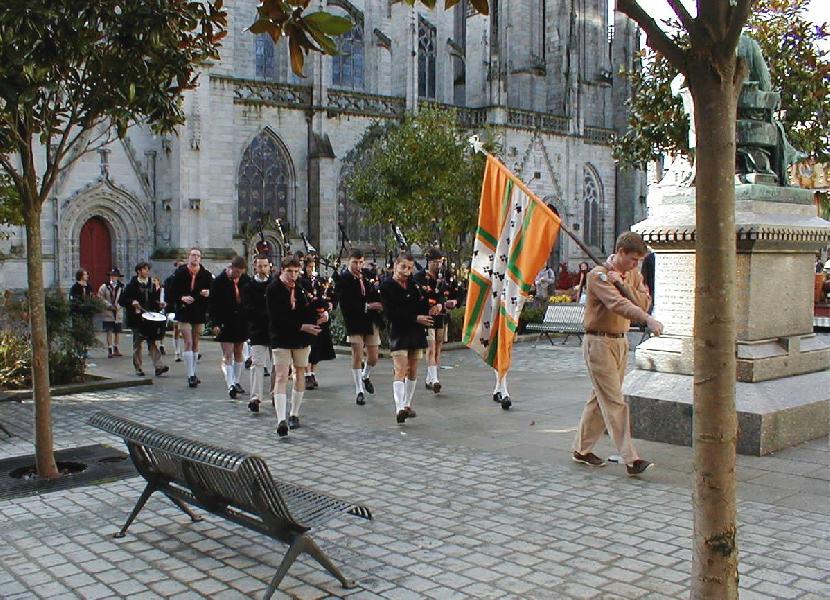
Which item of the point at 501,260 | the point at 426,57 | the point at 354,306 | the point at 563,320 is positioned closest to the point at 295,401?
the point at 354,306

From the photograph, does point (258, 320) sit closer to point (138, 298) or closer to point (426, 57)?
point (138, 298)

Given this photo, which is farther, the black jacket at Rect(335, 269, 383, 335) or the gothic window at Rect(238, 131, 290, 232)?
the gothic window at Rect(238, 131, 290, 232)

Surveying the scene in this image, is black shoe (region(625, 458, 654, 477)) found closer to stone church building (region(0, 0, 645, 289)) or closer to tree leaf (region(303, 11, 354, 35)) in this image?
tree leaf (region(303, 11, 354, 35))

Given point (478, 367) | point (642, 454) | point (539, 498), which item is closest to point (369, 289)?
point (478, 367)

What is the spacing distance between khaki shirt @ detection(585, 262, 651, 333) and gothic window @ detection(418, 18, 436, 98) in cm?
3600

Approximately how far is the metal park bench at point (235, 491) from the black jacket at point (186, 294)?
299 inches

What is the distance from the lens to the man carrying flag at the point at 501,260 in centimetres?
903

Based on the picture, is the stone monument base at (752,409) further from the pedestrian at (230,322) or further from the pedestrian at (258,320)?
the pedestrian at (230,322)

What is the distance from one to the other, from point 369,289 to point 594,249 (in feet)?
119

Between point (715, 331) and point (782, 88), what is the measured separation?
15285mm

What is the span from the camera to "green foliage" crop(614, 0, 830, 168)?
650 inches

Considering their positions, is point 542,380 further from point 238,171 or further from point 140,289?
point 238,171

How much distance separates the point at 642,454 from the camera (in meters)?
7.85

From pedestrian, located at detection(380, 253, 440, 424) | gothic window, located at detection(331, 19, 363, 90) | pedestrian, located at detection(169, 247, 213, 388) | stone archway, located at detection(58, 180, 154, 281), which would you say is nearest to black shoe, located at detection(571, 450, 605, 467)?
pedestrian, located at detection(380, 253, 440, 424)
